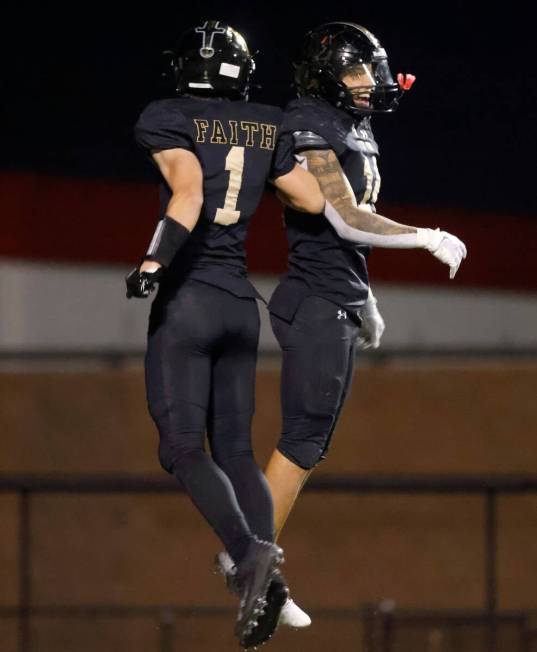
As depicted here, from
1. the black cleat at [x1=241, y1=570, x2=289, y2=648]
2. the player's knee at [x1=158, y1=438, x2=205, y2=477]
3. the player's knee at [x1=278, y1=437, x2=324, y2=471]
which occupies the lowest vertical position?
the black cleat at [x1=241, y1=570, x2=289, y2=648]

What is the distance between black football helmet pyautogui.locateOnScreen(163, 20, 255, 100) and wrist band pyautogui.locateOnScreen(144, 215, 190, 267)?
13.0 inches

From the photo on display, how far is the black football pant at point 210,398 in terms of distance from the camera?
3.05 meters

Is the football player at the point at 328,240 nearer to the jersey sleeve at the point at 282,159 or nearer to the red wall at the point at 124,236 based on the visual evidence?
the jersey sleeve at the point at 282,159

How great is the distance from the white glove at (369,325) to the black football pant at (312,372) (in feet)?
0.36

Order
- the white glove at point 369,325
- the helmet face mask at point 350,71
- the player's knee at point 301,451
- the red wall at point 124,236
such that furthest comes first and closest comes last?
the red wall at point 124,236 → the white glove at point 369,325 → the player's knee at point 301,451 → the helmet face mask at point 350,71

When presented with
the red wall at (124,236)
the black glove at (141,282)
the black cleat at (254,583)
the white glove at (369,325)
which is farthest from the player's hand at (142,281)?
the red wall at (124,236)

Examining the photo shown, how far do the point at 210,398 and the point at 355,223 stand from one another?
0.47m

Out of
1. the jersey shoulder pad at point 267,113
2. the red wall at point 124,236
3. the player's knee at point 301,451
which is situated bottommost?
the player's knee at point 301,451

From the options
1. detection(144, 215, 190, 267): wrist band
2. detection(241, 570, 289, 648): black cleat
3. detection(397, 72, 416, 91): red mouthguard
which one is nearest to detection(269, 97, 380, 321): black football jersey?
detection(397, 72, 416, 91): red mouthguard

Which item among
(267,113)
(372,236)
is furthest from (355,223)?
(267,113)

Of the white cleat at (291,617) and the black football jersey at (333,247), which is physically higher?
the black football jersey at (333,247)

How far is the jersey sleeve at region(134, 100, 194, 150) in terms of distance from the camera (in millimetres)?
3088

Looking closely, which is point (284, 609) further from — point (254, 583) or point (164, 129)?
point (164, 129)

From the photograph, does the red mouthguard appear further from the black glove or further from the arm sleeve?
the black glove
